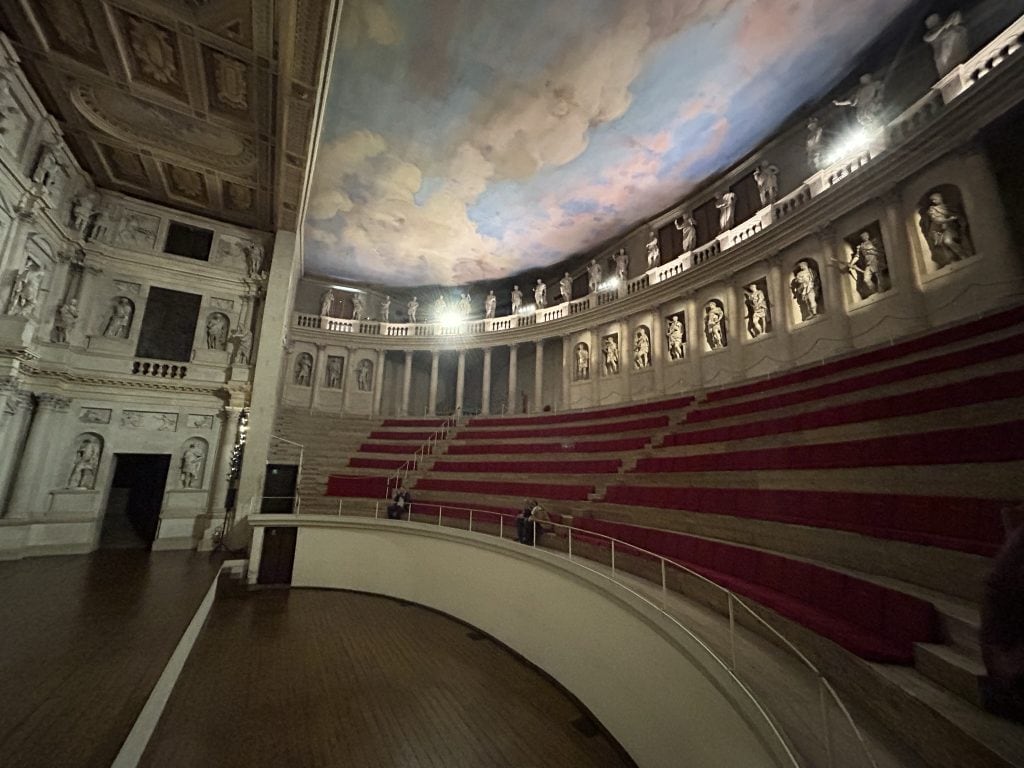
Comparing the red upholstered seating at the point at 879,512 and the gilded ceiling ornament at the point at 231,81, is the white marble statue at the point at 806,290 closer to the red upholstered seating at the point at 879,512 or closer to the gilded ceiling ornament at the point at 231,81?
the red upholstered seating at the point at 879,512

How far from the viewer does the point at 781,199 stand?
9.98 meters

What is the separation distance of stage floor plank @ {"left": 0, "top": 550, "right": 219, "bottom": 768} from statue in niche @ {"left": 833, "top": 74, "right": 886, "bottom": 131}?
14.0 metres

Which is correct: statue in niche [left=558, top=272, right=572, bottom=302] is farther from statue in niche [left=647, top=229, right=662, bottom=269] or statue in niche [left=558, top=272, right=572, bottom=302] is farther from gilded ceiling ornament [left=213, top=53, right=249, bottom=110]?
gilded ceiling ornament [left=213, top=53, right=249, bottom=110]

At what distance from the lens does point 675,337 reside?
11.7 m

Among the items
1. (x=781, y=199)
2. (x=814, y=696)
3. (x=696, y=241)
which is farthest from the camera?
(x=696, y=241)

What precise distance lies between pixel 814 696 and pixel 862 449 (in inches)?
111

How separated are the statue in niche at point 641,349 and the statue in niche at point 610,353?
0.77 metres

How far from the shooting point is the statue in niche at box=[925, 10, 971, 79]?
702 centimetres

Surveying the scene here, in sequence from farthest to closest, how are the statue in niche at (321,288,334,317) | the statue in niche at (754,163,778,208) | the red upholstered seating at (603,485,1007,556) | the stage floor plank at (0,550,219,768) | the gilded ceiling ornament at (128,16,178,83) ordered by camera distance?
the statue in niche at (321,288,334,317) < the statue in niche at (754,163,778,208) < the gilded ceiling ornament at (128,16,178,83) < the stage floor plank at (0,550,219,768) < the red upholstered seating at (603,485,1007,556)

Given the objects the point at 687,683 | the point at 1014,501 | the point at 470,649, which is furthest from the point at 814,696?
the point at 470,649

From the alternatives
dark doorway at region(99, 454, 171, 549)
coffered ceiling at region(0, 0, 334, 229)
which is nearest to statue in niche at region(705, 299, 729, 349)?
coffered ceiling at region(0, 0, 334, 229)

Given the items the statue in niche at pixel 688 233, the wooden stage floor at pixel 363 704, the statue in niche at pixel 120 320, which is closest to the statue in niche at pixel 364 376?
the statue in niche at pixel 120 320

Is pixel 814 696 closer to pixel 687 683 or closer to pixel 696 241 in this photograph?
pixel 687 683

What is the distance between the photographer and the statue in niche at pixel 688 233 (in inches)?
480
